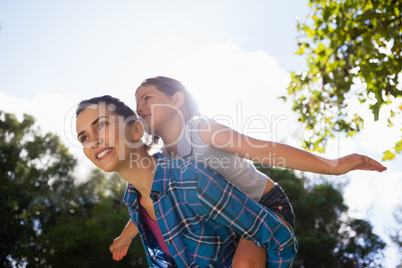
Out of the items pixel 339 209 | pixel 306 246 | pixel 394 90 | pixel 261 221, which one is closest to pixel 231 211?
pixel 261 221

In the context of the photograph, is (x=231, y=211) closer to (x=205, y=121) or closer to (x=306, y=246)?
(x=205, y=121)

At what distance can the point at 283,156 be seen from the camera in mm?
2064

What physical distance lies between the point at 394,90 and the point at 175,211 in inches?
98.6

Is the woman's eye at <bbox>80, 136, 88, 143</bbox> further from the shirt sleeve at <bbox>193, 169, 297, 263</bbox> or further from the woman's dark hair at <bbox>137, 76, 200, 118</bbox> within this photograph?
the shirt sleeve at <bbox>193, 169, 297, 263</bbox>

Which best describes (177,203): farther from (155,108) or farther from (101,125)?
(155,108)

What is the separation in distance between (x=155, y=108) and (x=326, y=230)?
588 inches

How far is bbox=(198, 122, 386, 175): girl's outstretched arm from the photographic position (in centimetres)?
202

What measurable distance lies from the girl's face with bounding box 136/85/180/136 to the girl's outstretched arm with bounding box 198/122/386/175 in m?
0.47

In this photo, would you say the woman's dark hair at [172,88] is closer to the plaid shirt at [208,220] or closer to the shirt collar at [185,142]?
the shirt collar at [185,142]

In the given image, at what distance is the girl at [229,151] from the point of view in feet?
6.63

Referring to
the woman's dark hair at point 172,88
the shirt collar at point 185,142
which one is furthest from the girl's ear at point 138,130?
the woman's dark hair at point 172,88

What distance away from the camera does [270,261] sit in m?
1.93

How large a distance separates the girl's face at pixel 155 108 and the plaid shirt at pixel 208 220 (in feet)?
1.68

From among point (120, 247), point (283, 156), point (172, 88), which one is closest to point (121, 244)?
point (120, 247)
